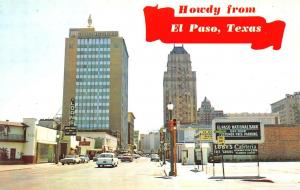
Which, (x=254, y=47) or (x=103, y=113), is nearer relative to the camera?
(x=254, y=47)

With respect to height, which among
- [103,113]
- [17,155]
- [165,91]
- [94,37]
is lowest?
[17,155]

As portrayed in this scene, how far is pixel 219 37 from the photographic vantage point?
1588cm

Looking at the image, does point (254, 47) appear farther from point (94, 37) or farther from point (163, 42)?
point (94, 37)

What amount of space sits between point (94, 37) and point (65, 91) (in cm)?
2597

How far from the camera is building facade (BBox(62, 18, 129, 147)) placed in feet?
566

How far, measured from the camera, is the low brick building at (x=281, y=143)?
258 ft

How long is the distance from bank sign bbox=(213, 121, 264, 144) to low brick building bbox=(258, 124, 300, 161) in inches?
2012

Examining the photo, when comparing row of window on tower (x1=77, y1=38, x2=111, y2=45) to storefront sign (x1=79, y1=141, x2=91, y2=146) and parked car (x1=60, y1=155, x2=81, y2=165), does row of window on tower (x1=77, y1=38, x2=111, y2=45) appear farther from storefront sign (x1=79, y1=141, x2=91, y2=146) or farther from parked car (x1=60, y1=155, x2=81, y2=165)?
parked car (x1=60, y1=155, x2=81, y2=165)

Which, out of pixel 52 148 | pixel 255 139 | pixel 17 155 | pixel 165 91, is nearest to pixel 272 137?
pixel 52 148

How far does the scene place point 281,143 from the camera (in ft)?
260

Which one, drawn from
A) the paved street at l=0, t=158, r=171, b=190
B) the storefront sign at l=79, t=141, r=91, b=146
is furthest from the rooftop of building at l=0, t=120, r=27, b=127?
the storefront sign at l=79, t=141, r=91, b=146

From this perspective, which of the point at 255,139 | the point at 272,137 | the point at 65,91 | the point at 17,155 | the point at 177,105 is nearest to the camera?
the point at 255,139

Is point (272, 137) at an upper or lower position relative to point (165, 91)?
lower

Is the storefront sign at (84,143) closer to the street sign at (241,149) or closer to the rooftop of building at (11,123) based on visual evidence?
the rooftop of building at (11,123)
